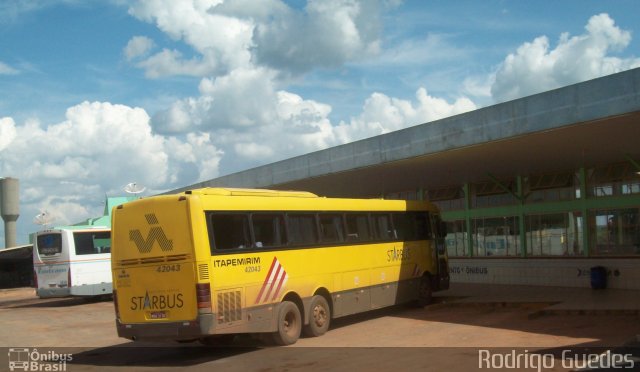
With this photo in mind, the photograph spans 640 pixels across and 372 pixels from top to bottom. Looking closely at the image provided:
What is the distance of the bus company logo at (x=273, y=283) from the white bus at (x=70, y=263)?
48.9ft

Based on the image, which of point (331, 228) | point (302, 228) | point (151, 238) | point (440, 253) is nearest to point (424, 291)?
point (440, 253)

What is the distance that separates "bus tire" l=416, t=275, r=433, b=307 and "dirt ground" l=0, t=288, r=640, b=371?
0.33 m

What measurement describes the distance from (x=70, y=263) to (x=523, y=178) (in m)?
17.3

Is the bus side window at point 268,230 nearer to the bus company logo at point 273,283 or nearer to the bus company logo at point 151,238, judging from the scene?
the bus company logo at point 273,283

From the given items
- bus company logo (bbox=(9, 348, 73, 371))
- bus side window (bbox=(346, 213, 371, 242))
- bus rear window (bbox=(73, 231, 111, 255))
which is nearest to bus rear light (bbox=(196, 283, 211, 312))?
bus company logo (bbox=(9, 348, 73, 371))

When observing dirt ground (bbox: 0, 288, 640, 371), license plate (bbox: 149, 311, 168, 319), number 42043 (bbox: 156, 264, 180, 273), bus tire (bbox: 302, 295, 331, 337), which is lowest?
dirt ground (bbox: 0, 288, 640, 371)

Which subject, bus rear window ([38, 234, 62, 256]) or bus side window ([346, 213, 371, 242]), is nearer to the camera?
bus side window ([346, 213, 371, 242])

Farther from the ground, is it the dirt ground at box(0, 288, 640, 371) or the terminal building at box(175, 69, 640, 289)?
the terminal building at box(175, 69, 640, 289)

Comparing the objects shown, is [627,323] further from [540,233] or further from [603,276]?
[540,233]

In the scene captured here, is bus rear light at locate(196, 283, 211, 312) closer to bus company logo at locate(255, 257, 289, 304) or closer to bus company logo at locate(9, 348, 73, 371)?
bus company logo at locate(255, 257, 289, 304)

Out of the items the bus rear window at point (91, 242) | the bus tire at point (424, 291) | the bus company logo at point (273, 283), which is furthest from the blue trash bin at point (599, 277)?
the bus rear window at point (91, 242)

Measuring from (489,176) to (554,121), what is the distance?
9.85m

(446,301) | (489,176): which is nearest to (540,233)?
(489,176)

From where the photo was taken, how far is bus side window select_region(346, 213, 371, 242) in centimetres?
1545
